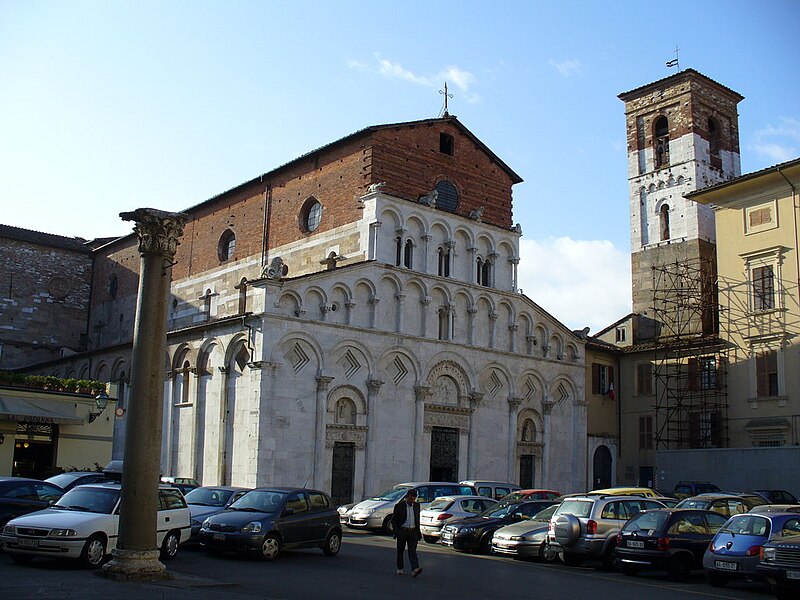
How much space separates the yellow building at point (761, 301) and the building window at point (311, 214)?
1656cm

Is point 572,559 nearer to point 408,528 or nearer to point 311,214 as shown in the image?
point 408,528

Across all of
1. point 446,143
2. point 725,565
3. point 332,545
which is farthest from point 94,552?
point 446,143

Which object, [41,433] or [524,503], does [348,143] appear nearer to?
[41,433]

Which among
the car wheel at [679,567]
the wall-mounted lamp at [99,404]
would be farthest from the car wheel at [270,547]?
the wall-mounted lamp at [99,404]

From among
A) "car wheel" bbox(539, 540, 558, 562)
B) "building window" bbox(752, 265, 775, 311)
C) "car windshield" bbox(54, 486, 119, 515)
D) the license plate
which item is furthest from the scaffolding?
"car windshield" bbox(54, 486, 119, 515)

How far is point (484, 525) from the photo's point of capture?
2178 centimetres

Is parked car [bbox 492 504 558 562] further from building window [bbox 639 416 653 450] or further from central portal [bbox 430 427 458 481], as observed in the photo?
building window [bbox 639 416 653 450]

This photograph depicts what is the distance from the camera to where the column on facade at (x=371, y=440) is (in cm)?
3328

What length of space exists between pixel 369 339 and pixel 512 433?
8.28m

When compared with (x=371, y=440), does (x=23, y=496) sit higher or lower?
lower

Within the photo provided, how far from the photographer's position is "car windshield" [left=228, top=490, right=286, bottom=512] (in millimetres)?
18797

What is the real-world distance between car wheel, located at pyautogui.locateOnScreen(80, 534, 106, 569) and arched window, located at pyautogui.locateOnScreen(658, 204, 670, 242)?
37.7 meters

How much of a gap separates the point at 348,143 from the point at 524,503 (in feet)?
63.6

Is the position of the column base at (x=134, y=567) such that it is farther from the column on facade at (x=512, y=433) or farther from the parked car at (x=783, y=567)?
the column on facade at (x=512, y=433)
